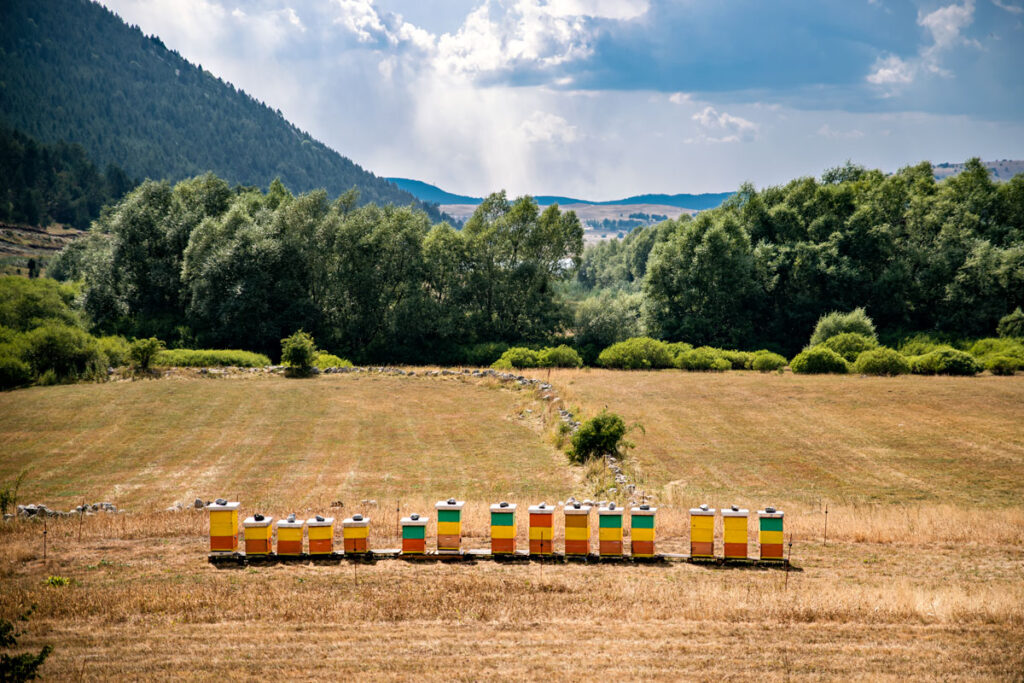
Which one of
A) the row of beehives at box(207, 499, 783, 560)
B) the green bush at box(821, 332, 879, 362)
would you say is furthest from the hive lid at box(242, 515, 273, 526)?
the green bush at box(821, 332, 879, 362)

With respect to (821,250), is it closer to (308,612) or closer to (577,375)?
(577,375)

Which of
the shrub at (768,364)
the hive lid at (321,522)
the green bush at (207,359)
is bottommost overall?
the hive lid at (321,522)

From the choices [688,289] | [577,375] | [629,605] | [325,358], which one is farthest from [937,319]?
[629,605]

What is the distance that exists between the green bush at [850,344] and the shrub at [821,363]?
2984 millimetres

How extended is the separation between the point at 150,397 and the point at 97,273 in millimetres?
28330

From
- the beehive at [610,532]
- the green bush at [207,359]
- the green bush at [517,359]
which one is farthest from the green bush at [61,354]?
the beehive at [610,532]

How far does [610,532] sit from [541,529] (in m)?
1.75

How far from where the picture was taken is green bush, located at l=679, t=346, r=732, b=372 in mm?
53500

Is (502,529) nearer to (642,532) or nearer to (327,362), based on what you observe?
(642,532)

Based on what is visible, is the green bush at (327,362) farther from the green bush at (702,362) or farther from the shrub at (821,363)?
the shrub at (821,363)

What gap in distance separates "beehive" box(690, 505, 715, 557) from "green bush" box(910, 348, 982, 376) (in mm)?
39617

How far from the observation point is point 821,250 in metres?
66.1

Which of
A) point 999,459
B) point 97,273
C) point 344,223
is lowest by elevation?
point 999,459

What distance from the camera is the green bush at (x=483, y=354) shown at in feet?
191
